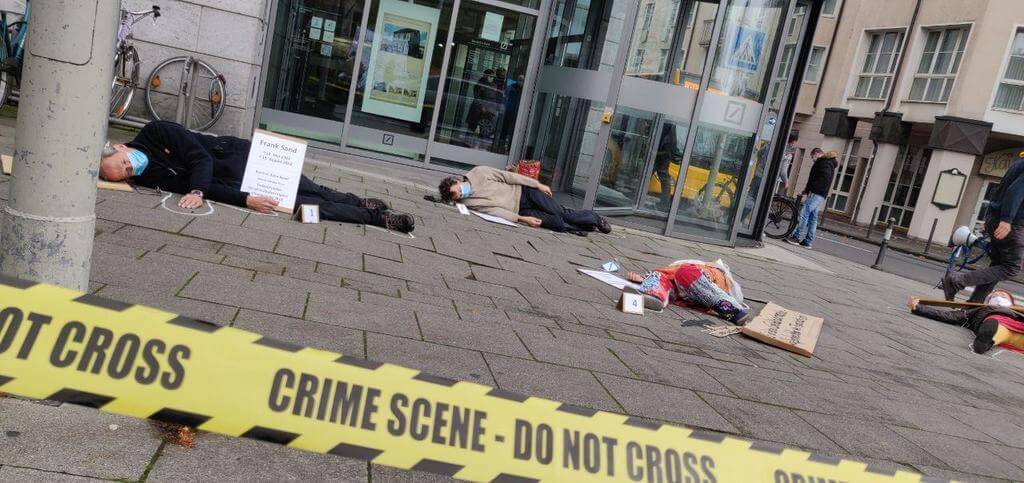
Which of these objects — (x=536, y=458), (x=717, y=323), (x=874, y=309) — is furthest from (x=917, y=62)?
(x=536, y=458)

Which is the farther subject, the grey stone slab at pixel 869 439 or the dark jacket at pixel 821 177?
the dark jacket at pixel 821 177

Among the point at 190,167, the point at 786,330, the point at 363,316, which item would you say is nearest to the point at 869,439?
the point at 786,330

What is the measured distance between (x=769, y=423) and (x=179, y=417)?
2740 millimetres

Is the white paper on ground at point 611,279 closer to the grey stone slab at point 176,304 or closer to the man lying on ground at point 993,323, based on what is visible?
the man lying on ground at point 993,323

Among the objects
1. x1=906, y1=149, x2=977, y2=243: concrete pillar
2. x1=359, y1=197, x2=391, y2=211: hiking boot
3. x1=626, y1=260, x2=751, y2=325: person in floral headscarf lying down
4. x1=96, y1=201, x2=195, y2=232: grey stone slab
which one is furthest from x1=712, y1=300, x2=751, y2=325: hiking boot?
x1=906, y1=149, x2=977, y2=243: concrete pillar

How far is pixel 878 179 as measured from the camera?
88.1ft

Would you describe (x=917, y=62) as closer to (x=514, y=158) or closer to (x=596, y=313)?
(x=514, y=158)

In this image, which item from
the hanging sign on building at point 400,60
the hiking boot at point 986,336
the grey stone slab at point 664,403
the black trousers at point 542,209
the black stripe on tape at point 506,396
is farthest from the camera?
the hanging sign on building at point 400,60

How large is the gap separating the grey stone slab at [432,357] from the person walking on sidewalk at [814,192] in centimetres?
1199

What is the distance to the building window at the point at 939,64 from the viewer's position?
24406 mm

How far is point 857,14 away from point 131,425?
103ft

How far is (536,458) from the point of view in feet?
7.35

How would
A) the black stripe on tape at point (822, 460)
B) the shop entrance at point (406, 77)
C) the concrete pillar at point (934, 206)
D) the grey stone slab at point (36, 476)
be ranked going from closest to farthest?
the grey stone slab at point (36, 476) < the black stripe on tape at point (822, 460) < the shop entrance at point (406, 77) < the concrete pillar at point (934, 206)

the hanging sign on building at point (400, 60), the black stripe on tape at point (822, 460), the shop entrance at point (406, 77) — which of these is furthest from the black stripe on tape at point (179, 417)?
the hanging sign on building at point (400, 60)
